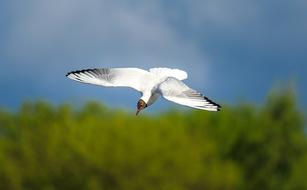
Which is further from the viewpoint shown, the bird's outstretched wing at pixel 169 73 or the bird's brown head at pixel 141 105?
the bird's outstretched wing at pixel 169 73

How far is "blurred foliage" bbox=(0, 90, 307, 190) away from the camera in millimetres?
44875

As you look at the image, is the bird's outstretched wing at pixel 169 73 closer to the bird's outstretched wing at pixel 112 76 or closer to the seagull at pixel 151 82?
the seagull at pixel 151 82

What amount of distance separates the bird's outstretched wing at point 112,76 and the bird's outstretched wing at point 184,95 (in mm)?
334

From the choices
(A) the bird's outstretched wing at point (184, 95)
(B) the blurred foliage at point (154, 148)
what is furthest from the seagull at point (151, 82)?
(B) the blurred foliage at point (154, 148)

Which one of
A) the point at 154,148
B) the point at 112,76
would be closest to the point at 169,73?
the point at 112,76

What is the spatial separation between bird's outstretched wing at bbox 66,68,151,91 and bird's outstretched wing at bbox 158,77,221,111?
0.33 m

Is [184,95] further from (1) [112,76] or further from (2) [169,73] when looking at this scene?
(1) [112,76]

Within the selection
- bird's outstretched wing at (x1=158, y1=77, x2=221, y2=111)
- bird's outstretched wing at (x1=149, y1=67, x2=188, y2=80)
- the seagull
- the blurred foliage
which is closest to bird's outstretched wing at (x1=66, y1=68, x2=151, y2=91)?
the seagull

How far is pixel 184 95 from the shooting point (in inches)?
489

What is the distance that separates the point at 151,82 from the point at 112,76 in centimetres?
84

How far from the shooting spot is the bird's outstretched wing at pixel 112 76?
42.5 ft

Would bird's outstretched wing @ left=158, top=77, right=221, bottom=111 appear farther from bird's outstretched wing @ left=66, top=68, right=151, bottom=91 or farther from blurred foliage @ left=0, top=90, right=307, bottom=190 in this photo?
blurred foliage @ left=0, top=90, right=307, bottom=190

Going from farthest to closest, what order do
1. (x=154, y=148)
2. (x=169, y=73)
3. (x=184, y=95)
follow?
1. (x=154, y=148)
2. (x=169, y=73)
3. (x=184, y=95)

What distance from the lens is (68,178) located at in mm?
45938
